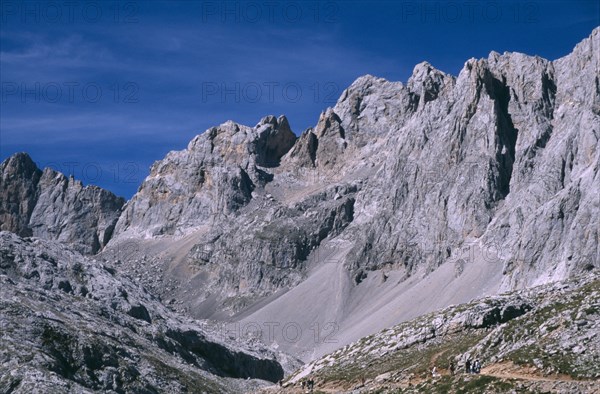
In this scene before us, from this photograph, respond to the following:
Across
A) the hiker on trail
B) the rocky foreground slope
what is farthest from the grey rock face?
the hiker on trail

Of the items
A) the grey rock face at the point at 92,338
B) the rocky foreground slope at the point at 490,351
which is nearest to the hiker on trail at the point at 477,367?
the rocky foreground slope at the point at 490,351

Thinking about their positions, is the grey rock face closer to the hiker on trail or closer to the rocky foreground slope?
the rocky foreground slope

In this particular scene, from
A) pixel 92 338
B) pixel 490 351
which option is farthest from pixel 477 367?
pixel 92 338

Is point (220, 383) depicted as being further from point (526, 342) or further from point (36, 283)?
point (526, 342)

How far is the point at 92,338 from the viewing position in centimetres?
9169

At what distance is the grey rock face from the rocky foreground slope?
25.9 m

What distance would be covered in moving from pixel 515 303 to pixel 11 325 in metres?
52.5

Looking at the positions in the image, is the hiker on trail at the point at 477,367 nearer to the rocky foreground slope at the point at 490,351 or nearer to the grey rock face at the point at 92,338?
the rocky foreground slope at the point at 490,351

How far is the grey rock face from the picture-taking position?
81.6 metres

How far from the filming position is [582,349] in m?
41.1

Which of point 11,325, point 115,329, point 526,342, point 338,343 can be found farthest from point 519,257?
point 526,342

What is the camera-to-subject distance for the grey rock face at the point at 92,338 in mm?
81562

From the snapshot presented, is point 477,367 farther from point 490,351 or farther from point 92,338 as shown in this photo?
point 92,338

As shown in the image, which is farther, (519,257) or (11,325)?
(519,257)
